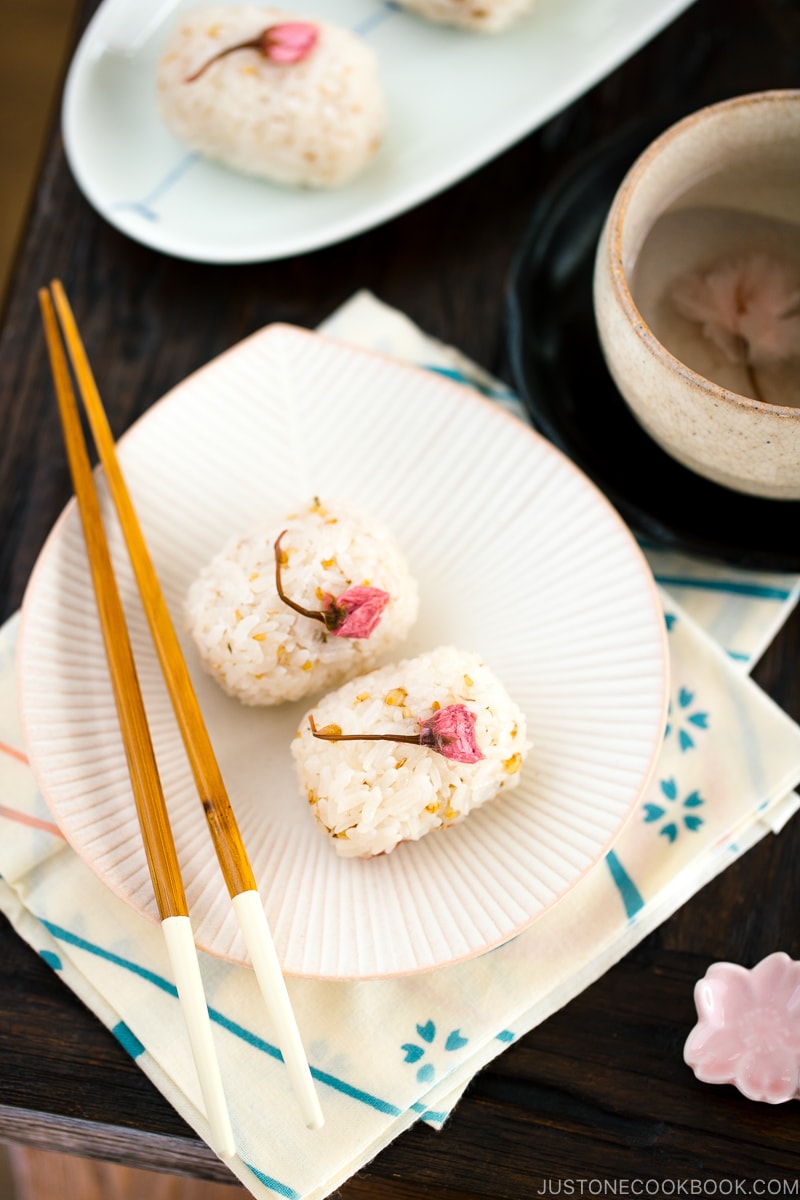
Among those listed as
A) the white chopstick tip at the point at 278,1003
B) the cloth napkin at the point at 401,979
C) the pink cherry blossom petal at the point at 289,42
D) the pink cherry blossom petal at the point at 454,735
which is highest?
the pink cherry blossom petal at the point at 289,42

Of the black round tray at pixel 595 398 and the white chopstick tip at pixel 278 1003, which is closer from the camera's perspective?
the white chopstick tip at pixel 278 1003

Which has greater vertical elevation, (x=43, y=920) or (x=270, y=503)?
(x=270, y=503)

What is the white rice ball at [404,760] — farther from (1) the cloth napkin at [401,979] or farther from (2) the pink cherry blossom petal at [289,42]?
(2) the pink cherry blossom petal at [289,42]

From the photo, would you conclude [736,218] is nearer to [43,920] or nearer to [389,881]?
[389,881]

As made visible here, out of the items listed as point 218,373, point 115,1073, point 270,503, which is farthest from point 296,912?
point 218,373

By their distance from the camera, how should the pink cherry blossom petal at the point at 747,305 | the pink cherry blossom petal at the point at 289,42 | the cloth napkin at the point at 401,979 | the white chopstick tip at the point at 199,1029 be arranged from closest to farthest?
the white chopstick tip at the point at 199,1029 → the cloth napkin at the point at 401,979 → the pink cherry blossom petal at the point at 747,305 → the pink cherry blossom petal at the point at 289,42

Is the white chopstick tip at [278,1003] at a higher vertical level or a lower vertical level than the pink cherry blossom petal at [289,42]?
lower

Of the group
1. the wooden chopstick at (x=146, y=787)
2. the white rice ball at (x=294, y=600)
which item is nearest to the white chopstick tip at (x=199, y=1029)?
the wooden chopstick at (x=146, y=787)
